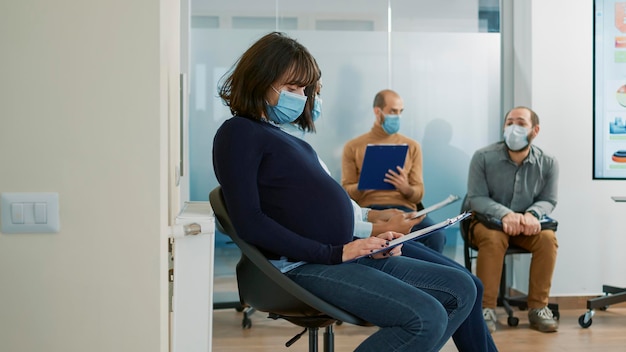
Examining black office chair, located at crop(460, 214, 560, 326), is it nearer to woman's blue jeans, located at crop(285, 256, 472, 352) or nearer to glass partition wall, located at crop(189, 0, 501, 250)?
glass partition wall, located at crop(189, 0, 501, 250)

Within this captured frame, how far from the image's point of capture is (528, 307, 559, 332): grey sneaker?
4082 mm

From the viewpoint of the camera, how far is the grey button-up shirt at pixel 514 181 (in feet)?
14.5

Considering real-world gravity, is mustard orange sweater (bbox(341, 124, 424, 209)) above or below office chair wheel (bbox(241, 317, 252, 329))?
above

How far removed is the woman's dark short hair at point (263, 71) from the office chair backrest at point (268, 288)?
0.26 metres

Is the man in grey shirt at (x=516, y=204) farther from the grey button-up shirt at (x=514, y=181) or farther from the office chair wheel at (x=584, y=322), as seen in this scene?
the office chair wheel at (x=584, y=322)

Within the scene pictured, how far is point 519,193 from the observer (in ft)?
14.6

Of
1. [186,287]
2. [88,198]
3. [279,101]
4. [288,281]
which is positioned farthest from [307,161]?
[88,198]

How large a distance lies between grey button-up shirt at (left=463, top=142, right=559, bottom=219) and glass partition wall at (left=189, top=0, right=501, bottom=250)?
0.62 m

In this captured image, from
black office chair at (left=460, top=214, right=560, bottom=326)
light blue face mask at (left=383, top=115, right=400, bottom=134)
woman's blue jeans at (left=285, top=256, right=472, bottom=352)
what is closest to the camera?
woman's blue jeans at (left=285, top=256, right=472, bottom=352)

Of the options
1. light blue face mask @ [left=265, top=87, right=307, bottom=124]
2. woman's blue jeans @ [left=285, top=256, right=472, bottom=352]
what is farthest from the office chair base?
light blue face mask @ [left=265, top=87, right=307, bottom=124]

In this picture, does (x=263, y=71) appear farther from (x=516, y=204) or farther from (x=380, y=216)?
(x=516, y=204)

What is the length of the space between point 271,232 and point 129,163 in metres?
0.45

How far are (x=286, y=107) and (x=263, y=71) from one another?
117 millimetres

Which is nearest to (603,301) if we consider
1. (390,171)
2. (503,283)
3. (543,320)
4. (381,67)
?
(543,320)
